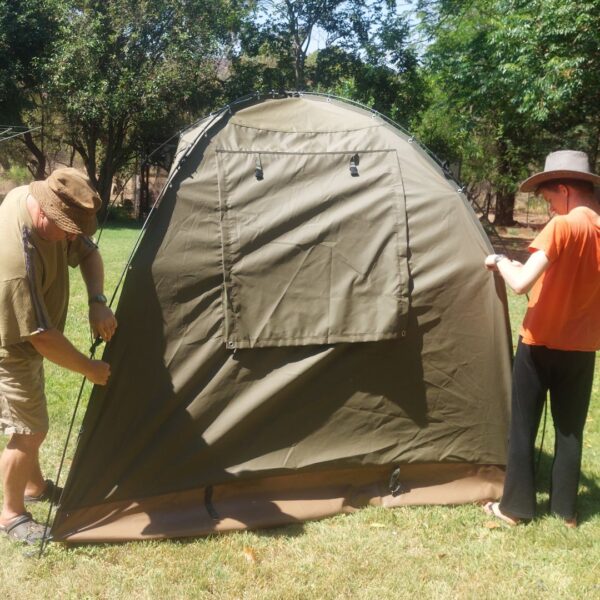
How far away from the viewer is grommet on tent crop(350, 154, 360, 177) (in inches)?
144

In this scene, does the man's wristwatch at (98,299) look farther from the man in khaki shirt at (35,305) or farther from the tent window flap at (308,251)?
the tent window flap at (308,251)

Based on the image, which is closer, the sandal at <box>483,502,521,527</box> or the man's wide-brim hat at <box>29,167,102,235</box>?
the man's wide-brim hat at <box>29,167,102,235</box>

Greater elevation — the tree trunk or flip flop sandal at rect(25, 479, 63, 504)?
the tree trunk

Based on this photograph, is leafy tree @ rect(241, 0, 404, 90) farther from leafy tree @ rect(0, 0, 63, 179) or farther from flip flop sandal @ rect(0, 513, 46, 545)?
flip flop sandal @ rect(0, 513, 46, 545)

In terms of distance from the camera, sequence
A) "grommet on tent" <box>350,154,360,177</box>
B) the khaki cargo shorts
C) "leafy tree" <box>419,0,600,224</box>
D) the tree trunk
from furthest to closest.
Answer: the tree trunk → "leafy tree" <box>419,0,600,224</box> → "grommet on tent" <box>350,154,360,177</box> → the khaki cargo shorts

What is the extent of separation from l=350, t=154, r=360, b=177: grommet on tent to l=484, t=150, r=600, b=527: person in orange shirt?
2.82 feet

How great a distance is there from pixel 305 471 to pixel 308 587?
2.33ft

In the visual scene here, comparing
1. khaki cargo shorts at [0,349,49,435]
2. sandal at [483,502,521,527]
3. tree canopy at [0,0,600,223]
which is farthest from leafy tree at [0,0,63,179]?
sandal at [483,502,521,527]

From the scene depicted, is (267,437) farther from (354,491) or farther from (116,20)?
(116,20)

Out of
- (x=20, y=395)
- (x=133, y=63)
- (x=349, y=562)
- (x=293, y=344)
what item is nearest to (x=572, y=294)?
(x=293, y=344)

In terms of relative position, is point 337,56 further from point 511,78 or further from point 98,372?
point 98,372

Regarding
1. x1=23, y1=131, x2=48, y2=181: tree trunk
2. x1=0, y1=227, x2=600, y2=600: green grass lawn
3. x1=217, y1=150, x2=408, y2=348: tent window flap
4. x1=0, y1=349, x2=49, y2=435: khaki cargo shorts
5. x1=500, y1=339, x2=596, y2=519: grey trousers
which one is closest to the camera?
x1=0, y1=227, x2=600, y2=600: green grass lawn

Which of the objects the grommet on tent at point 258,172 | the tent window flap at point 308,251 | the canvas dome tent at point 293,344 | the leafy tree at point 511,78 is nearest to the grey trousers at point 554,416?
the canvas dome tent at point 293,344

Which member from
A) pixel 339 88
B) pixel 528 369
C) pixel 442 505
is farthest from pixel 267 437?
pixel 339 88
